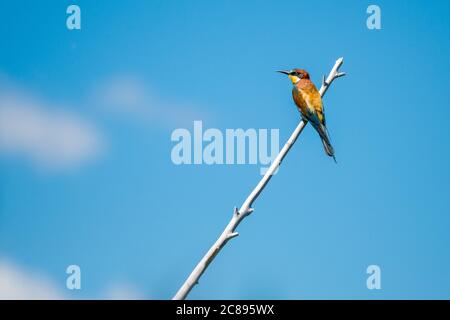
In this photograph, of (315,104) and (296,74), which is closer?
(315,104)

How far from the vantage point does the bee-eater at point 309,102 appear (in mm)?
5352

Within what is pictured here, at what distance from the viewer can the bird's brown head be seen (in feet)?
19.3

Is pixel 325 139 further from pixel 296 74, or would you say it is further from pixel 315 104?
pixel 296 74

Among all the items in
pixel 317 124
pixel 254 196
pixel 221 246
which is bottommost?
pixel 221 246

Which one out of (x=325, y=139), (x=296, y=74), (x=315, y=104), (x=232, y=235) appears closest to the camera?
(x=232, y=235)

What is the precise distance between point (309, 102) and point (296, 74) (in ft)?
1.62

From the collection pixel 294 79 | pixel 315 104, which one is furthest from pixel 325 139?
pixel 294 79

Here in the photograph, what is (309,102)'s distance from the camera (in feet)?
18.2
